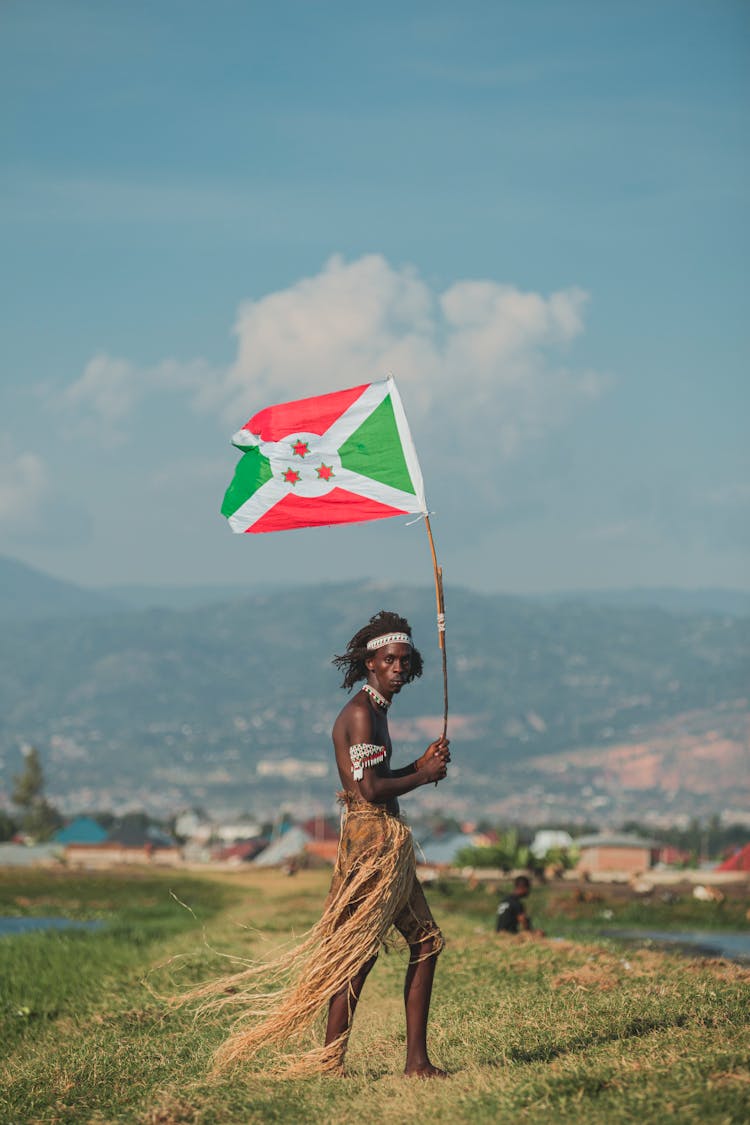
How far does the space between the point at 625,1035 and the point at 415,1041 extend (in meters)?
1.58

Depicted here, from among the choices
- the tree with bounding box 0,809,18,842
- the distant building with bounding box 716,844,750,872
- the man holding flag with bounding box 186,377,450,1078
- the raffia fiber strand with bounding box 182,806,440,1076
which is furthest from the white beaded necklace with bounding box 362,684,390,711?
the tree with bounding box 0,809,18,842

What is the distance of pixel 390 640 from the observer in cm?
969

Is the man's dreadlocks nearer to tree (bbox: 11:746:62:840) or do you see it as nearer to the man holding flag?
the man holding flag

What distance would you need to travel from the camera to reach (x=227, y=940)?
21.9 metres

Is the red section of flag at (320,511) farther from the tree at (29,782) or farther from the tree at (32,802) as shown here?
Answer: the tree at (29,782)

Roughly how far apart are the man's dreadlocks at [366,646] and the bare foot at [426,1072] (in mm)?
2289

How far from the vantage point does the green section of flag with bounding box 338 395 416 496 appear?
10.7 meters

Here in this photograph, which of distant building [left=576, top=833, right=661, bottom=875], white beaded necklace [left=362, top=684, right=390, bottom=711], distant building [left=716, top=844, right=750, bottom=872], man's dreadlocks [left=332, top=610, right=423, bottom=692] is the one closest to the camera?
white beaded necklace [left=362, top=684, right=390, bottom=711]

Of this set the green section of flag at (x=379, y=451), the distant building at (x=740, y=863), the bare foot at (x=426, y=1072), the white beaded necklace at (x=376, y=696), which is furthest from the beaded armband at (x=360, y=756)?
the distant building at (x=740, y=863)

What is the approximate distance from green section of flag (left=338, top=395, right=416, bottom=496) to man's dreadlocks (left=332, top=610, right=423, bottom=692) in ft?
3.70

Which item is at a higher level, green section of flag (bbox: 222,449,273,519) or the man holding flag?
green section of flag (bbox: 222,449,273,519)

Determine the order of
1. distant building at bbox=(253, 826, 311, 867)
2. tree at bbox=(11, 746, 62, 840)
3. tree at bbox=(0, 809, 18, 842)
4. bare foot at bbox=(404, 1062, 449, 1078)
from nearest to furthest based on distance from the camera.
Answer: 1. bare foot at bbox=(404, 1062, 449, 1078)
2. distant building at bbox=(253, 826, 311, 867)
3. tree at bbox=(0, 809, 18, 842)
4. tree at bbox=(11, 746, 62, 840)

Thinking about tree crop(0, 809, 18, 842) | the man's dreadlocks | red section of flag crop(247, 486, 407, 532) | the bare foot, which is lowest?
tree crop(0, 809, 18, 842)

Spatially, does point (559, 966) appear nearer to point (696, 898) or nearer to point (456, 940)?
point (456, 940)
